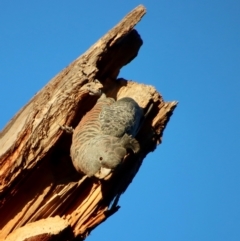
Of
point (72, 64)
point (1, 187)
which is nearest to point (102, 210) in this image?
point (1, 187)

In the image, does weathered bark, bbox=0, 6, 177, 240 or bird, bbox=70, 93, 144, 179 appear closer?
bird, bbox=70, 93, 144, 179

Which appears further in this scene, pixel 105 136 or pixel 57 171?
pixel 57 171

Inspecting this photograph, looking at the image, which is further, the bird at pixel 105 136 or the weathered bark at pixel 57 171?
the weathered bark at pixel 57 171

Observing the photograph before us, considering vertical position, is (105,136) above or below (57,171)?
above

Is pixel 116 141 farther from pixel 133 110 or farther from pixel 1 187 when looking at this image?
→ pixel 1 187
